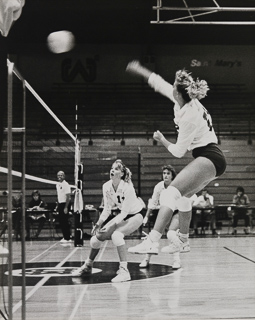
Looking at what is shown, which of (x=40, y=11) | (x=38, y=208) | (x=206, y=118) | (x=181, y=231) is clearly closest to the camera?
(x=206, y=118)

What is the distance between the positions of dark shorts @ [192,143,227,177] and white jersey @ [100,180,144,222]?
8.39ft

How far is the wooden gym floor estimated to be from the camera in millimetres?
4805

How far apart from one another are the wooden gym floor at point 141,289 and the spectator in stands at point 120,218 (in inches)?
11.1

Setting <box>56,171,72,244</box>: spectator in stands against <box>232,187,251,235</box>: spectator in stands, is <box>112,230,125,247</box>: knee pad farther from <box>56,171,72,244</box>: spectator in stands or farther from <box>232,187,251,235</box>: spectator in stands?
<box>232,187,251,235</box>: spectator in stands

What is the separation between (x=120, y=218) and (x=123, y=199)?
0.27 meters

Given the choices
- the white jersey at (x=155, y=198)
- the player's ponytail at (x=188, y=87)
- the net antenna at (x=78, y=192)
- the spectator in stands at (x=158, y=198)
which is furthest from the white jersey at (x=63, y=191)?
the player's ponytail at (x=188, y=87)

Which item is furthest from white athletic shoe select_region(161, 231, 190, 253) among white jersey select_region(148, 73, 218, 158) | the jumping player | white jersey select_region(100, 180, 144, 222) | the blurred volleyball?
the blurred volleyball

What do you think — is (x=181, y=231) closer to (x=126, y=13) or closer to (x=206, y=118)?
(x=206, y=118)

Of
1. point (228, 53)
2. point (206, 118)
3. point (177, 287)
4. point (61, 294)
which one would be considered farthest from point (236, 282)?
point (228, 53)

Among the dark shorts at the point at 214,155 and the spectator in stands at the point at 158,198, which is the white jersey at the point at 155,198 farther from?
the dark shorts at the point at 214,155

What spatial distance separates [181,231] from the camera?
4570mm

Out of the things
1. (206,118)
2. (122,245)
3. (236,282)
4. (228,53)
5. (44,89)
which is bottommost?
(236,282)

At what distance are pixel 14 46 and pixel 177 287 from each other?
15210 millimetres

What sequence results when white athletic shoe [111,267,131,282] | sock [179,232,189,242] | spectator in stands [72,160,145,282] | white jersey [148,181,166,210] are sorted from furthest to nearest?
1. white jersey [148,181,166,210]
2. spectator in stands [72,160,145,282]
3. white athletic shoe [111,267,131,282]
4. sock [179,232,189,242]
